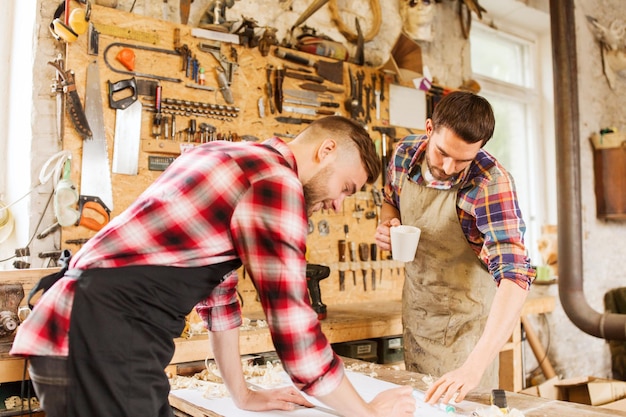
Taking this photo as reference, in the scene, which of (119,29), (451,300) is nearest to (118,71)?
(119,29)

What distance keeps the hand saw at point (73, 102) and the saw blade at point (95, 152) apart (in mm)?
34

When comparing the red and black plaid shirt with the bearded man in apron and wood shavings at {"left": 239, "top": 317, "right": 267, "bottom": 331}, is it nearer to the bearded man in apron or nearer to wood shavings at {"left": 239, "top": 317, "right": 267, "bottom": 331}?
the bearded man in apron

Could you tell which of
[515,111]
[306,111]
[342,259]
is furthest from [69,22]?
[515,111]

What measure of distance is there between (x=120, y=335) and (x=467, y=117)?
1.44 meters

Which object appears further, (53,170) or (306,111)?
(306,111)

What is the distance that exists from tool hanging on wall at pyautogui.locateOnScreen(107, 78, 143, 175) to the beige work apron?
152 centimetres

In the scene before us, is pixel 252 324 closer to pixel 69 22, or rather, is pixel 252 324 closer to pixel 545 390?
pixel 69 22

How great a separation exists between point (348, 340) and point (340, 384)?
1.72 meters

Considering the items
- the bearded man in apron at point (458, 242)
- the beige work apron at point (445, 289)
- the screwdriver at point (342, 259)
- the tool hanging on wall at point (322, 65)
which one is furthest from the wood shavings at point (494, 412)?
the tool hanging on wall at point (322, 65)

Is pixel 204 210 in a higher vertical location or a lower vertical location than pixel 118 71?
lower

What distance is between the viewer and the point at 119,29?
9.81 feet

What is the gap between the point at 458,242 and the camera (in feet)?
7.86

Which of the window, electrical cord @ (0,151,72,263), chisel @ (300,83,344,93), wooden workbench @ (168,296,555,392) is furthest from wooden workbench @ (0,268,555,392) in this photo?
the window

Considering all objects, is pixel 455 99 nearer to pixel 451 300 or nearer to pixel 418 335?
pixel 451 300
